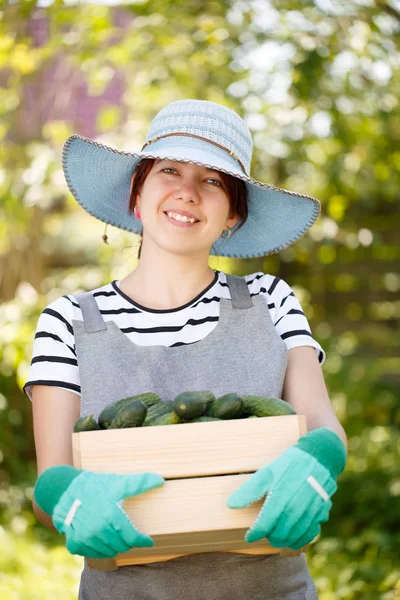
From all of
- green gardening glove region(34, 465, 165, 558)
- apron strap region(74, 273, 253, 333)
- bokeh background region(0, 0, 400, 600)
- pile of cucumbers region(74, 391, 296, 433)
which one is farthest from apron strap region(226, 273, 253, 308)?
bokeh background region(0, 0, 400, 600)

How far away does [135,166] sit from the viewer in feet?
7.14

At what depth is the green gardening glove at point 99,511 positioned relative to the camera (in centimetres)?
144

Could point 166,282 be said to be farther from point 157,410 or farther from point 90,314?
point 157,410

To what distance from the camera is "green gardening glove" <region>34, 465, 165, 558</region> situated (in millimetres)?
1441

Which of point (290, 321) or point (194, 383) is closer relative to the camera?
point (194, 383)

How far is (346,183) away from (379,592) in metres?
2.45

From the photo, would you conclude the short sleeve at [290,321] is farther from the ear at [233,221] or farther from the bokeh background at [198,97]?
the bokeh background at [198,97]

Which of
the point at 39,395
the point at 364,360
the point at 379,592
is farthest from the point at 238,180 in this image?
the point at 364,360

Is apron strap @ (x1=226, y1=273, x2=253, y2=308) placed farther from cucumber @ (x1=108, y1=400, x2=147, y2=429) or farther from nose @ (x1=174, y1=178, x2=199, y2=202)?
cucumber @ (x1=108, y1=400, x2=147, y2=429)

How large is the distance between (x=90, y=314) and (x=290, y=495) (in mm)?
691

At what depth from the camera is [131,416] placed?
156 centimetres

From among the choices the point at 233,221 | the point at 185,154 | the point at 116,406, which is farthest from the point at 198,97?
the point at 116,406

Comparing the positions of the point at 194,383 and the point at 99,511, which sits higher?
the point at 99,511

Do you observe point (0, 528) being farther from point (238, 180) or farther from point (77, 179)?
point (238, 180)
